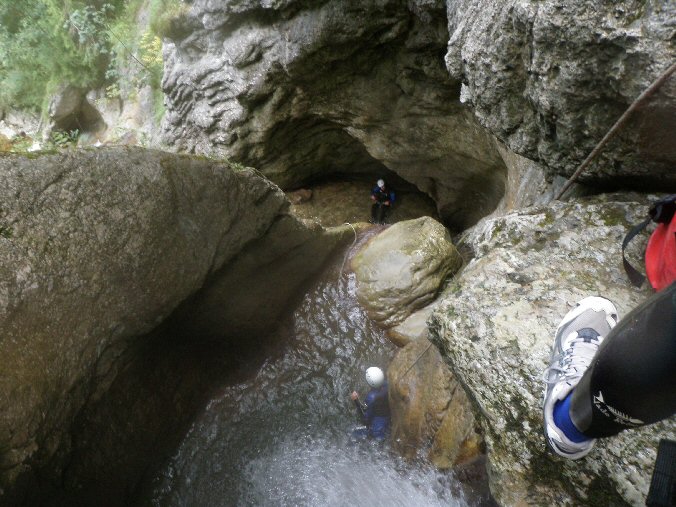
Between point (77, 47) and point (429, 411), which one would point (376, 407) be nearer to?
point (429, 411)

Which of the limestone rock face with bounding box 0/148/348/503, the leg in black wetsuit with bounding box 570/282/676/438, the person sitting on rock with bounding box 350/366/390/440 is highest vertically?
the leg in black wetsuit with bounding box 570/282/676/438

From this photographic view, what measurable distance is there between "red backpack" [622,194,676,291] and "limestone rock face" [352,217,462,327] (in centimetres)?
362

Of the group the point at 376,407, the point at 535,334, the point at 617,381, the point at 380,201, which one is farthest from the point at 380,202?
the point at 617,381

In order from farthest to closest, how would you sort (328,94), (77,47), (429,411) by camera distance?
(77,47) < (328,94) < (429,411)

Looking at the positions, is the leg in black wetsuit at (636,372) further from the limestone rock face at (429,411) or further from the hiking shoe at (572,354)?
the limestone rock face at (429,411)

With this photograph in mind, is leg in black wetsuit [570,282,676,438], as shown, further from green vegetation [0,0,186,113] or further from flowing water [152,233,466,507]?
green vegetation [0,0,186,113]

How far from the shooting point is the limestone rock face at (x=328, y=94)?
5.99 metres

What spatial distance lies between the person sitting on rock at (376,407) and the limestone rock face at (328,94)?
173 inches

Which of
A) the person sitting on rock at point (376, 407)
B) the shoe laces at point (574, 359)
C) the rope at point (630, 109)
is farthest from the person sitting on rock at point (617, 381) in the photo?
the person sitting on rock at point (376, 407)

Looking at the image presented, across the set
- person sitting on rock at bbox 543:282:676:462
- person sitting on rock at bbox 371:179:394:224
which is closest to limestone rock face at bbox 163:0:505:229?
person sitting on rock at bbox 371:179:394:224

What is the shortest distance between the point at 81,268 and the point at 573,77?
327 cm

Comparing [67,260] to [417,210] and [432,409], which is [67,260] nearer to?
[432,409]

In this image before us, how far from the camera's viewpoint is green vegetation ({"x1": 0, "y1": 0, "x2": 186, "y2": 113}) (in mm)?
10922

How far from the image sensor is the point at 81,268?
251 cm
